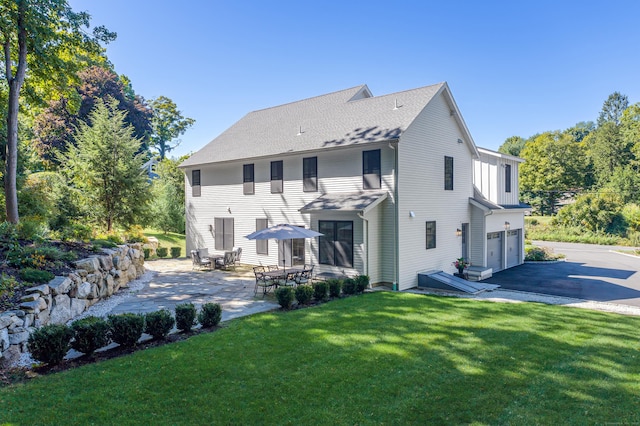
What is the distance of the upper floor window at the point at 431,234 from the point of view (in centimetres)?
1488

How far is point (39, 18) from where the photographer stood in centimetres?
1152

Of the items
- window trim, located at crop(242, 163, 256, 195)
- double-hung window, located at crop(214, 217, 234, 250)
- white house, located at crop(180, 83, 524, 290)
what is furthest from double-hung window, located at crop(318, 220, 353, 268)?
double-hung window, located at crop(214, 217, 234, 250)

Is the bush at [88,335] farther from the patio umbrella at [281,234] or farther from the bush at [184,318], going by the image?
the patio umbrella at [281,234]

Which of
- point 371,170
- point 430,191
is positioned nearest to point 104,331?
point 371,170

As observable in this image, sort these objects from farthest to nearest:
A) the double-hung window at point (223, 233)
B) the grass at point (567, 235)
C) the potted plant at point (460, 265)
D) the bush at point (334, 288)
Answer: the grass at point (567, 235), the double-hung window at point (223, 233), the potted plant at point (460, 265), the bush at point (334, 288)

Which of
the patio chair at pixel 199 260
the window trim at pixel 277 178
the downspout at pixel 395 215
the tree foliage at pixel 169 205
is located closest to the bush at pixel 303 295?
the downspout at pixel 395 215

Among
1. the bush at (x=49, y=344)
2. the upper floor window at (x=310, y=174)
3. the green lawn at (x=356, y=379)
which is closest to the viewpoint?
the green lawn at (x=356, y=379)

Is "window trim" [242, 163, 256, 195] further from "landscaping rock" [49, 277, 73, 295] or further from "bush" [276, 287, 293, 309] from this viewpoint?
"landscaping rock" [49, 277, 73, 295]

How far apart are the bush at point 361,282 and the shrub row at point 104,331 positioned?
5412mm

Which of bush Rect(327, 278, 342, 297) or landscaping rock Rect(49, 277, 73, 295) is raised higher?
landscaping rock Rect(49, 277, 73, 295)

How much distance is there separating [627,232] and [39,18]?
40.9m

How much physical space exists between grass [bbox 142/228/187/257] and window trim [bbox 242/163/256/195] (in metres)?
8.41

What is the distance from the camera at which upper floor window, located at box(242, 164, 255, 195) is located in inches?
700

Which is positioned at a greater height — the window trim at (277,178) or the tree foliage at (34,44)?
the tree foliage at (34,44)
